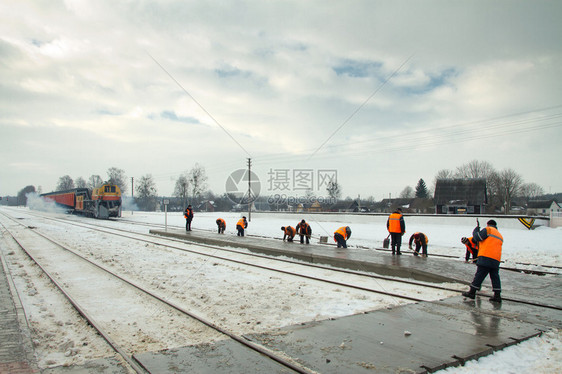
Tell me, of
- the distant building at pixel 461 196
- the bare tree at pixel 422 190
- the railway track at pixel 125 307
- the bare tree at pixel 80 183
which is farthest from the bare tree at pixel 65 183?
the railway track at pixel 125 307

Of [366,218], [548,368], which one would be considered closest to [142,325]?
[548,368]

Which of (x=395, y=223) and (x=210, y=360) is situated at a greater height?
(x=395, y=223)

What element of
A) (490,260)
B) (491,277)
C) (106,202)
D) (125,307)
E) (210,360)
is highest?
(106,202)

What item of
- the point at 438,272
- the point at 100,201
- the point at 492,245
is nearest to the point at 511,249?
the point at 438,272

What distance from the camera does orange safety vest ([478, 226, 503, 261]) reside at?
6.92 metres

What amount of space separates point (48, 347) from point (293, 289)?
462 cm

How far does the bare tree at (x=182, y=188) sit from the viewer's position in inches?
3155

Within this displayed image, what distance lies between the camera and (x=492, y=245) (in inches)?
274

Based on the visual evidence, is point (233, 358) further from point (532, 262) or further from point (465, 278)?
point (532, 262)

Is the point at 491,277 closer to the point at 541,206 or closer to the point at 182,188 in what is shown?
the point at 182,188

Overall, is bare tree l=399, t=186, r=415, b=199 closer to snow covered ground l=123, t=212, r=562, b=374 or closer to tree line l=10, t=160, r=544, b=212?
tree line l=10, t=160, r=544, b=212

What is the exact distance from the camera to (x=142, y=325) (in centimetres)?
573

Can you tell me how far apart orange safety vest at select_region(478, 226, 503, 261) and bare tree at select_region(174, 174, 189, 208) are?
247ft

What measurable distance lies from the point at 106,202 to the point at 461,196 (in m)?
44.0
